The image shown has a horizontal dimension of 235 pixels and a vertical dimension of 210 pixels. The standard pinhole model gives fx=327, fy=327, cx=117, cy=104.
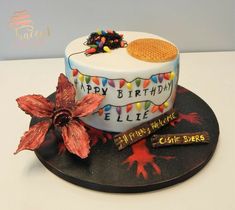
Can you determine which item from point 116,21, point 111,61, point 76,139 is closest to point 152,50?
point 111,61

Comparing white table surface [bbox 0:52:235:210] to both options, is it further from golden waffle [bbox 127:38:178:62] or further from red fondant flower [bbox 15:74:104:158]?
golden waffle [bbox 127:38:178:62]

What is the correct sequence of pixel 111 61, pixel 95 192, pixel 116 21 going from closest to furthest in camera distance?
pixel 95 192, pixel 111 61, pixel 116 21

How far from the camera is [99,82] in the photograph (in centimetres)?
103

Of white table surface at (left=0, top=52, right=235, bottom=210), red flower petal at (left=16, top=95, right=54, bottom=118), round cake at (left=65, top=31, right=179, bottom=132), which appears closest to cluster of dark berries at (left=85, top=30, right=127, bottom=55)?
round cake at (left=65, top=31, right=179, bottom=132)

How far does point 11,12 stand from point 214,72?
3.59 ft

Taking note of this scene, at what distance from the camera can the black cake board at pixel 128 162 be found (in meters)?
0.93

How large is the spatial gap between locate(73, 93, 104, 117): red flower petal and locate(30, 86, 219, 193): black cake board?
113 mm

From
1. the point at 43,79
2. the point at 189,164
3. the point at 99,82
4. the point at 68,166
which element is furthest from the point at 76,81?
the point at 43,79

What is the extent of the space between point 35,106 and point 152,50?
1.41 ft

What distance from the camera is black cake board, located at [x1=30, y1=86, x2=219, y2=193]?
0.93 metres

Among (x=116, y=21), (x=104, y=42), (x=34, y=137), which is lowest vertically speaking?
(x=34, y=137)

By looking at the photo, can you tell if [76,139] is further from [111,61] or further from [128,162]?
[111,61]

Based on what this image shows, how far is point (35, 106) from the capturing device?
1.04 meters

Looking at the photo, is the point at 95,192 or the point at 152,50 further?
the point at 152,50
